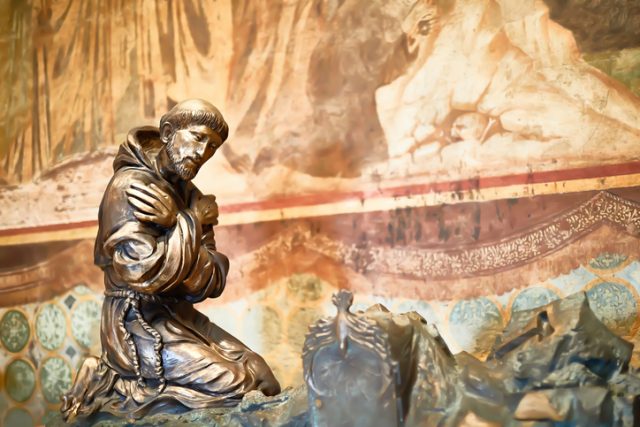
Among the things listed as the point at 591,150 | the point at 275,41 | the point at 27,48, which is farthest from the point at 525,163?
the point at 27,48

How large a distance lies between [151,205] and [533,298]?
8.94 feet

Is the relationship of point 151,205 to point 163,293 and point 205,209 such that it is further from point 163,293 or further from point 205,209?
point 163,293

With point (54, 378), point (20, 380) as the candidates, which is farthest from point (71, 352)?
point (20, 380)

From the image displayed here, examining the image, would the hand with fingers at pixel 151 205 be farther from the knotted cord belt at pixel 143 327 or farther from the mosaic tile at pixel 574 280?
the mosaic tile at pixel 574 280

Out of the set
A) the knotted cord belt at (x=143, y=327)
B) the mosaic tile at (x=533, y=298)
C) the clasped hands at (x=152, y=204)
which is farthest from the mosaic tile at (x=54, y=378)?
the mosaic tile at (x=533, y=298)

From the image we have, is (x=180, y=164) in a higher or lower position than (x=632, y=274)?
higher

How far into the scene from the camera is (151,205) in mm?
4469

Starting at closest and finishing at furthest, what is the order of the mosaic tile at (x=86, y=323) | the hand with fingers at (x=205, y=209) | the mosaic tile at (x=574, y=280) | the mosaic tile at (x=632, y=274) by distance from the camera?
the hand with fingers at (x=205, y=209) < the mosaic tile at (x=632, y=274) < the mosaic tile at (x=574, y=280) < the mosaic tile at (x=86, y=323)

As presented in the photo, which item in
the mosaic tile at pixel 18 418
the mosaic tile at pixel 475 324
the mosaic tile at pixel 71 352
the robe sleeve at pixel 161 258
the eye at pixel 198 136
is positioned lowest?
the mosaic tile at pixel 18 418

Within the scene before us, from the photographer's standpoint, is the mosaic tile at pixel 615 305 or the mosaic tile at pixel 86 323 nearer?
the mosaic tile at pixel 615 305

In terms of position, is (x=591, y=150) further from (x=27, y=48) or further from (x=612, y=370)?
(x=27, y=48)

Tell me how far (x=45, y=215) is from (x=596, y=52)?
4885 millimetres

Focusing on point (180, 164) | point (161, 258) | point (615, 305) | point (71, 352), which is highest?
point (180, 164)

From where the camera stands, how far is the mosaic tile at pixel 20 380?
747 centimetres
